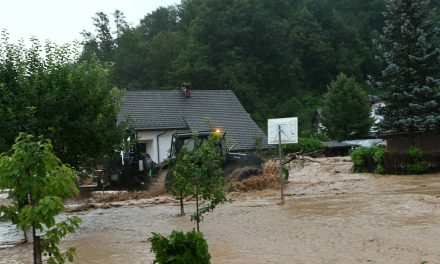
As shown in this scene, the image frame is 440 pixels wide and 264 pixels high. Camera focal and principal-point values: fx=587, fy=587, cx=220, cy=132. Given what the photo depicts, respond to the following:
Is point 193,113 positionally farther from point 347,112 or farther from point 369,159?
point 347,112

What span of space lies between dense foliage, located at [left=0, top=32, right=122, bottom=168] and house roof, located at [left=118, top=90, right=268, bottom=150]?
2409 centimetres

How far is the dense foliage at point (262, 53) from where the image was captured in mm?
75312

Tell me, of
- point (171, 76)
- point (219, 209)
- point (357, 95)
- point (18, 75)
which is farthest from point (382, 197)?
point (171, 76)

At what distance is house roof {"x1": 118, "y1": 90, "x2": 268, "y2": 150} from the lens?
4184cm

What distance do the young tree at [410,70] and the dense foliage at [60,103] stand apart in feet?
59.3

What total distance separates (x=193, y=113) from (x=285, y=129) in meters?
25.9

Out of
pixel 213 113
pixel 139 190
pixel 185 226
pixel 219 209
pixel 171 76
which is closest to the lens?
pixel 185 226

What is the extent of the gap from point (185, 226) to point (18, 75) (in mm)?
5762

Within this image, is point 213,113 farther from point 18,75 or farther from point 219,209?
point 18,75

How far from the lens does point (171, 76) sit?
74.6 metres

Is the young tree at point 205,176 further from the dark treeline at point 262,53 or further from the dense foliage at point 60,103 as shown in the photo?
the dark treeline at point 262,53

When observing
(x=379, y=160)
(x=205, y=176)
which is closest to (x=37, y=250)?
(x=205, y=176)

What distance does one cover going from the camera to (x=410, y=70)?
2945 centimetres

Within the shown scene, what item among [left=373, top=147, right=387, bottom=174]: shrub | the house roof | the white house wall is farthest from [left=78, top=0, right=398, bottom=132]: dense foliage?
[left=373, top=147, right=387, bottom=174]: shrub
